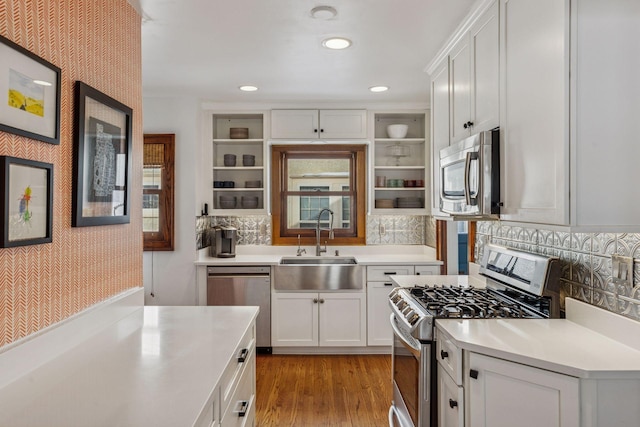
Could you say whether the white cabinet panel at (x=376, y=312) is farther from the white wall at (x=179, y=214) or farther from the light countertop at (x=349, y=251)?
the white wall at (x=179, y=214)

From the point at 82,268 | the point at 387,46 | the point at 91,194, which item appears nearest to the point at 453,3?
the point at 387,46

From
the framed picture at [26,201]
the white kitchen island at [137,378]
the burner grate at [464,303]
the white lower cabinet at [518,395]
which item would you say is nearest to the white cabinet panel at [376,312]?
the burner grate at [464,303]

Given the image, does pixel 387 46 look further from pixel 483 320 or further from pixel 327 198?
pixel 327 198

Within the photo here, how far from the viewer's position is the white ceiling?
213cm

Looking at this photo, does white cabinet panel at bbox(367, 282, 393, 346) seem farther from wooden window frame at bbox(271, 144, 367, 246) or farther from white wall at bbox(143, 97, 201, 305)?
white wall at bbox(143, 97, 201, 305)

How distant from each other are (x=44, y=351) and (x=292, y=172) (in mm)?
3336

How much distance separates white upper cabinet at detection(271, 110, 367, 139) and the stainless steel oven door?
2230 millimetres

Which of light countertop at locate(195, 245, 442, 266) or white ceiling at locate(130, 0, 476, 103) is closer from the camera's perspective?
white ceiling at locate(130, 0, 476, 103)

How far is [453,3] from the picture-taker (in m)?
2.09

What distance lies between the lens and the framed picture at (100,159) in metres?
1.59

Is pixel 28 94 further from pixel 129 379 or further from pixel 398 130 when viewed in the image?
pixel 398 130

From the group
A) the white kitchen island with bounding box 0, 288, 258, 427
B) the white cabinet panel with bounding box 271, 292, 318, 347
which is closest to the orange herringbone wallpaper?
the white kitchen island with bounding box 0, 288, 258, 427

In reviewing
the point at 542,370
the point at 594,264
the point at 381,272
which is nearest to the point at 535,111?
the point at 594,264

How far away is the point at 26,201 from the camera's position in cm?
130
